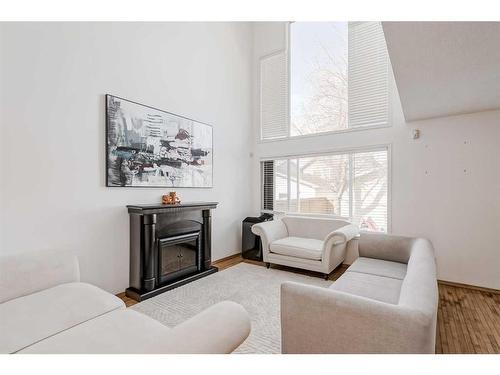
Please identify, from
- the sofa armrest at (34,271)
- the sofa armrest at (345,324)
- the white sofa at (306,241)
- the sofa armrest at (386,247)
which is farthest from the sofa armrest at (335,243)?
the sofa armrest at (34,271)

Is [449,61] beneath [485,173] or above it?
above

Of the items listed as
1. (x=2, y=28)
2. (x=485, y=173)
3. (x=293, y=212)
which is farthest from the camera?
(x=293, y=212)

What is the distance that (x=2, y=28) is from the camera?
81.8 inches

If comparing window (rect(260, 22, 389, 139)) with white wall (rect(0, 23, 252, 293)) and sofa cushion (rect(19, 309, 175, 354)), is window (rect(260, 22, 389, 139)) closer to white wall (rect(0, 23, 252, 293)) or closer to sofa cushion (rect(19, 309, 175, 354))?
white wall (rect(0, 23, 252, 293))

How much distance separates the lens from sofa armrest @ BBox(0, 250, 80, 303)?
5.57 ft

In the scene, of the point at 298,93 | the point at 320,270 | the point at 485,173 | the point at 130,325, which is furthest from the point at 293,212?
the point at 130,325

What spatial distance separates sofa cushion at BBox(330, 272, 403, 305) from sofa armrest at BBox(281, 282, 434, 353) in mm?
751

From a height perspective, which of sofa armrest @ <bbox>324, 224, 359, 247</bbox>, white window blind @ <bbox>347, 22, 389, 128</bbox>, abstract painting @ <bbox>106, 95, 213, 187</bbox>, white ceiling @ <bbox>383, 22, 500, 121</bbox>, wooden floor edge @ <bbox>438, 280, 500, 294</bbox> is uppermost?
white window blind @ <bbox>347, 22, 389, 128</bbox>

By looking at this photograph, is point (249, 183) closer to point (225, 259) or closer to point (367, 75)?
point (225, 259)

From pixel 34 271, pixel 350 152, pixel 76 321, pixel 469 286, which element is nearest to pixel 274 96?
pixel 350 152

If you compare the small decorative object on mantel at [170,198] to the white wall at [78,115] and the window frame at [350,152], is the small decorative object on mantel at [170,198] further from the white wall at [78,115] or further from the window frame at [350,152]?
the window frame at [350,152]

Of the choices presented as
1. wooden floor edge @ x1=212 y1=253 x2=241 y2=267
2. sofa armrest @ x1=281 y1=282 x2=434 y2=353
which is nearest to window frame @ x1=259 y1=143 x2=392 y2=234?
wooden floor edge @ x1=212 y1=253 x2=241 y2=267

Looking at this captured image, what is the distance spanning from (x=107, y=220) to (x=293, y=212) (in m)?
2.98
